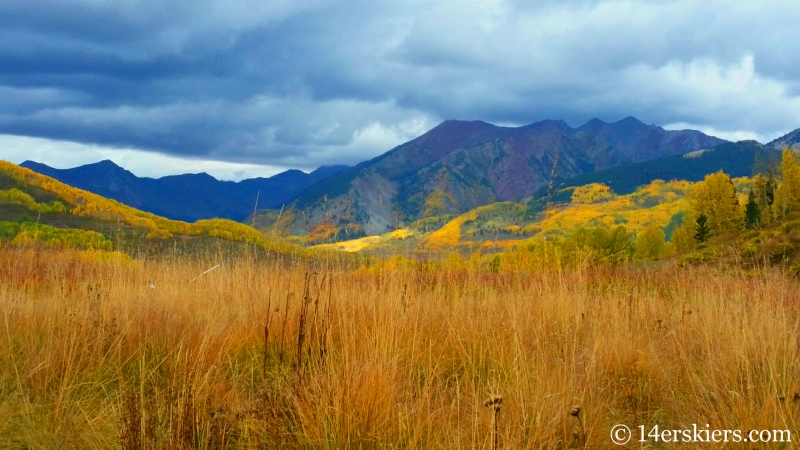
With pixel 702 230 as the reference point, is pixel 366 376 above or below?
above

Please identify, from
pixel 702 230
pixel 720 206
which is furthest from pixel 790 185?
pixel 702 230

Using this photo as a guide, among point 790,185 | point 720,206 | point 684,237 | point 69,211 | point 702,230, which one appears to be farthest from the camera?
point 69,211

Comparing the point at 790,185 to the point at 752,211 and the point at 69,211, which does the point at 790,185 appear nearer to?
the point at 752,211

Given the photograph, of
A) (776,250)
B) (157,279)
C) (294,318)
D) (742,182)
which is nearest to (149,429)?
(294,318)

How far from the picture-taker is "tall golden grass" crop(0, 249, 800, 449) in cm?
268

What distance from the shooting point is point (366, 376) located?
9.32ft

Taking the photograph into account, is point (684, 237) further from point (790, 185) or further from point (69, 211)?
point (69, 211)

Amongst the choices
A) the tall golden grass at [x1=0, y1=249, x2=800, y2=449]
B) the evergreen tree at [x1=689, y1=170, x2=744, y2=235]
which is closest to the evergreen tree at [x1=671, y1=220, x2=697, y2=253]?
the evergreen tree at [x1=689, y1=170, x2=744, y2=235]

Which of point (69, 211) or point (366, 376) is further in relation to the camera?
point (69, 211)

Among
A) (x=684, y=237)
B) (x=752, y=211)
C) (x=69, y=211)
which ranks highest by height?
(x=69, y=211)

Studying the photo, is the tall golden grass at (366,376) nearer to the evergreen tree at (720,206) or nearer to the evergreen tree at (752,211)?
the evergreen tree at (752,211)

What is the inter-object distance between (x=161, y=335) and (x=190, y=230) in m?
87.9

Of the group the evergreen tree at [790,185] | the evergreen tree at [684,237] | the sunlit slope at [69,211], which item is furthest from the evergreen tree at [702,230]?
the sunlit slope at [69,211]

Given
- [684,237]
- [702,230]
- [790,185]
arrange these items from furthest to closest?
[684,237] < [790,185] < [702,230]
